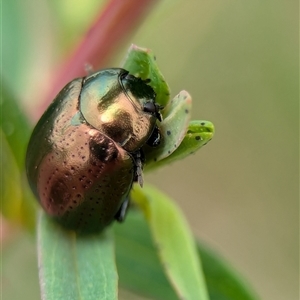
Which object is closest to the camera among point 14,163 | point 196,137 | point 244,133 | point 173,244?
point 196,137

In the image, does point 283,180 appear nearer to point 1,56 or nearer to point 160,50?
point 160,50

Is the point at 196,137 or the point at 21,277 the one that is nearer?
the point at 196,137

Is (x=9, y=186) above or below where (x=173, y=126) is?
below

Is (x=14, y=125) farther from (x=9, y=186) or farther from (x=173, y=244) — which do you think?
(x=173, y=244)

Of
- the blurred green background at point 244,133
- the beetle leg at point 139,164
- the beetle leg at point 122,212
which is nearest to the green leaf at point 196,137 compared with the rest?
the beetle leg at point 139,164

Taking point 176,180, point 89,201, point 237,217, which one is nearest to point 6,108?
point 89,201

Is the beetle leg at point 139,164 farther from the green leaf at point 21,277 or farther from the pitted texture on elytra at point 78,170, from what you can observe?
the green leaf at point 21,277

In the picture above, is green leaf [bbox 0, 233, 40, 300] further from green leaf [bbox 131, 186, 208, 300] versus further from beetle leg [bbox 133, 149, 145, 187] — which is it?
beetle leg [bbox 133, 149, 145, 187]

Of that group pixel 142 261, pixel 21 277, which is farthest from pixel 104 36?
pixel 21 277

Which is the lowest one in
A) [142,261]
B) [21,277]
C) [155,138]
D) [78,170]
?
[21,277]
